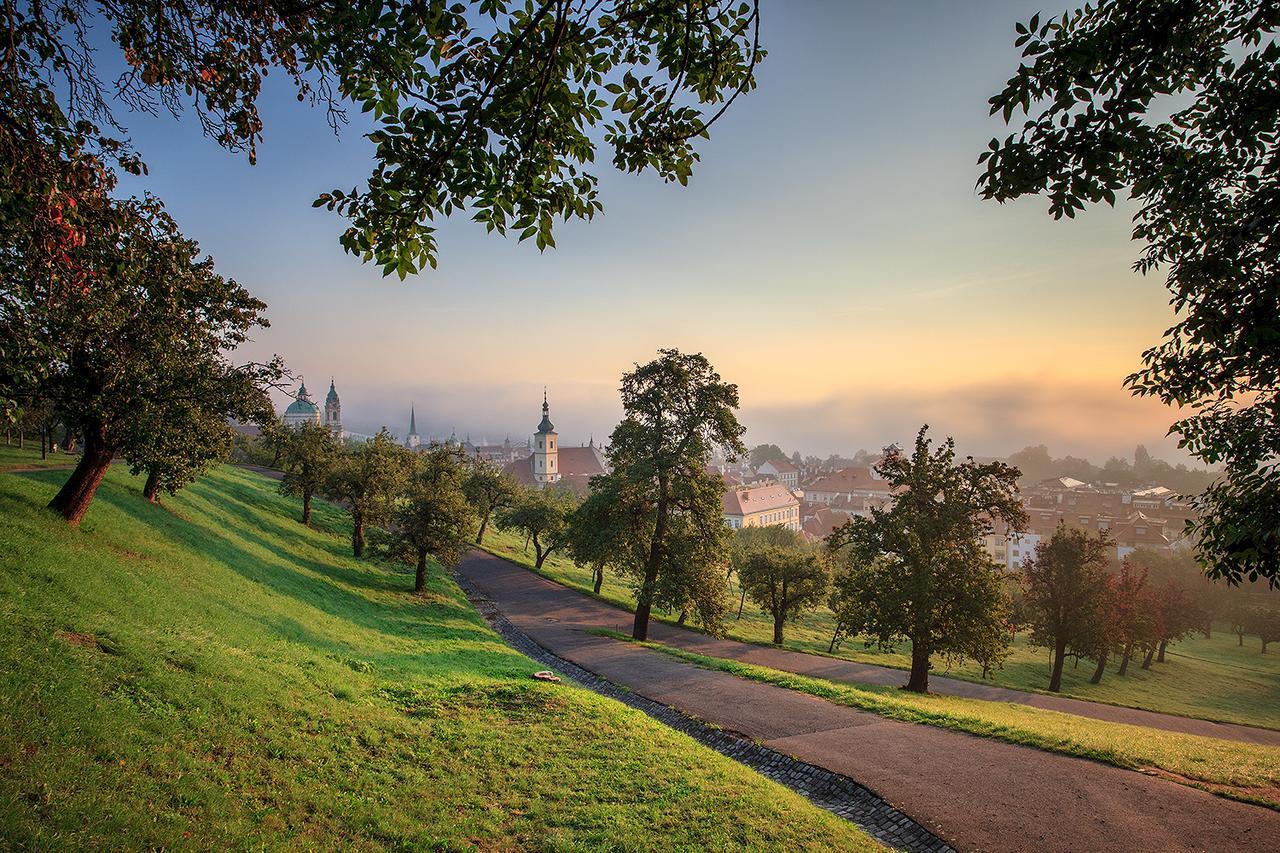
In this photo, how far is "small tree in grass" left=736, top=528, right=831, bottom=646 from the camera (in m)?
34.6

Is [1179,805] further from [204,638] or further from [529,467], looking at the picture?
[529,467]

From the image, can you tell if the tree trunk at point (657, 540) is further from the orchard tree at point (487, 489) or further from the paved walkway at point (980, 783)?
the orchard tree at point (487, 489)

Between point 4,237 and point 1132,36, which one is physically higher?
point 1132,36

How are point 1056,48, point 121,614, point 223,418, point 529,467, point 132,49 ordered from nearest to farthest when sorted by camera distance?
point 1056,48 → point 132,49 → point 121,614 → point 223,418 → point 529,467

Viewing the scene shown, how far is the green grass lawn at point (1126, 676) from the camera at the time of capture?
32.3 meters

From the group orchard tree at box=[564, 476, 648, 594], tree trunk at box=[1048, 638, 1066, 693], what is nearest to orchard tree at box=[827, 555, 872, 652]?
orchard tree at box=[564, 476, 648, 594]

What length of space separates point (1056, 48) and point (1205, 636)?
85.2 m

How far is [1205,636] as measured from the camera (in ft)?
197

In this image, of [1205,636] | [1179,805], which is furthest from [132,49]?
[1205,636]

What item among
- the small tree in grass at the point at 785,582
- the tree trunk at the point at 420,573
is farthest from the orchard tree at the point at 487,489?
the small tree in grass at the point at 785,582

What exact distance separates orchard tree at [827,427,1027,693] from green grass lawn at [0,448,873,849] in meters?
12.2

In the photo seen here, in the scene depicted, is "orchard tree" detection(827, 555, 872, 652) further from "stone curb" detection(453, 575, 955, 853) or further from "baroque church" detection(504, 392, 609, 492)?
"baroque church" detection(504, 392, 609, 492)

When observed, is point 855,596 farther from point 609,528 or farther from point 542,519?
point 542,519

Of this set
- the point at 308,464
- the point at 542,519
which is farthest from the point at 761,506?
the point at 308,464
